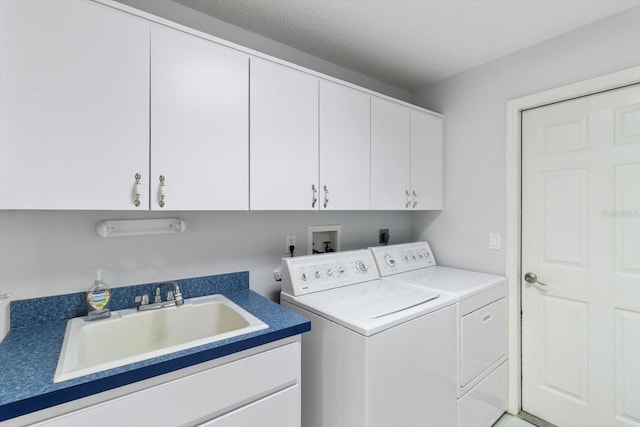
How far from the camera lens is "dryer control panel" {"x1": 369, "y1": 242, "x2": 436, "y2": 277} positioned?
2.10 meters

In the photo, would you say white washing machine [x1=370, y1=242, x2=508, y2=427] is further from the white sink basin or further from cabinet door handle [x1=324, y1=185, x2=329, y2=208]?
the white sink basin

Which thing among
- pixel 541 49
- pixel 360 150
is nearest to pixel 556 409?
pixel 360 150

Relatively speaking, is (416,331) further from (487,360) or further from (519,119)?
(519,119)

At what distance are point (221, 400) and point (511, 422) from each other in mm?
2028

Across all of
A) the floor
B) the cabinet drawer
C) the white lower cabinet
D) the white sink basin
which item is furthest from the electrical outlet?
the floor

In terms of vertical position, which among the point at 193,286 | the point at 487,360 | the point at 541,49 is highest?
the point at 541,49

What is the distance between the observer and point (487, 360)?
1.90 metres

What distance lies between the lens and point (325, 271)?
1.81 m

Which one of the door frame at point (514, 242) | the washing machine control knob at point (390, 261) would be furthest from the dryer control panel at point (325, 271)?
the door frame at point (514, 242)

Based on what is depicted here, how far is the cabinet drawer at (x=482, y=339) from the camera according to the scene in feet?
5.66

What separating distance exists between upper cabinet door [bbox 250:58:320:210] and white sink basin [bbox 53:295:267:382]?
22.0 inches

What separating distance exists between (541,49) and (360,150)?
1.37 m

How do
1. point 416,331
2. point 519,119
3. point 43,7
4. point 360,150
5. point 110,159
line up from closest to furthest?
1. point 43,7
2. point 110,159
3. point 416,331
4. point 360,150
5. point 519,119

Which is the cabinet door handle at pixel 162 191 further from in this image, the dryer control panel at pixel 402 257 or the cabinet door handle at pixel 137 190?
the dryer control panel at pixel 402 257
